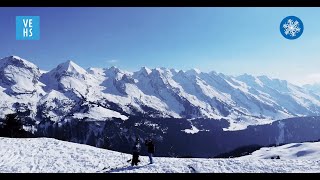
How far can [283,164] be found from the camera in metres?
23.2

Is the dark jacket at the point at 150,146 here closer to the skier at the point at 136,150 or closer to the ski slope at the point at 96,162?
the skier at the point at 136,150

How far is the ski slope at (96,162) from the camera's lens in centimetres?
2178

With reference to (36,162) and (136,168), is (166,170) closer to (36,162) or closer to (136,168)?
(136,168)

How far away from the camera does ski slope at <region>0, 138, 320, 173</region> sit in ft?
71.5

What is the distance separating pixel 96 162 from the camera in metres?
26.4
